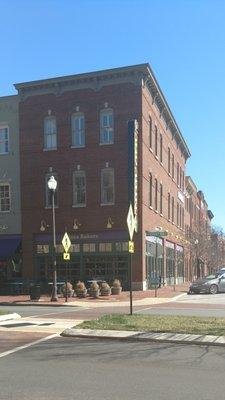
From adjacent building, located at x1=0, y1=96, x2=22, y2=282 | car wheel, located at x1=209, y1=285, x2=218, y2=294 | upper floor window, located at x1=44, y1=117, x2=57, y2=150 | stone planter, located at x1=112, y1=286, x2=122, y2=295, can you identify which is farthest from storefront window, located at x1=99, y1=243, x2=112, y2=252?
upper floor window, located at x1=44, y1=117, x2=57, y2=150

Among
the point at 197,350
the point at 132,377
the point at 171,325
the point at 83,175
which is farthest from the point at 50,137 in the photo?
the point at 132,377

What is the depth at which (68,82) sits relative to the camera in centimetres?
3606

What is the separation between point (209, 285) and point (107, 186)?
8.74 metres

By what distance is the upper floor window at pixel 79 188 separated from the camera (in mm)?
35719

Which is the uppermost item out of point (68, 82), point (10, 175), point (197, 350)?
point (68, 82)

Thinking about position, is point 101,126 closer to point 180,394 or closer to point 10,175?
point 10,175

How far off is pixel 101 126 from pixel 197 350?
25324mm

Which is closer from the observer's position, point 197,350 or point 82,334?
point 197,350

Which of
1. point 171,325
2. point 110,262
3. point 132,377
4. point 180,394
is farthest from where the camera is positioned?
point 110,262

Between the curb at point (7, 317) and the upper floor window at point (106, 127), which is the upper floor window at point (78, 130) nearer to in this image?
the upper floor window at point (106, 127)

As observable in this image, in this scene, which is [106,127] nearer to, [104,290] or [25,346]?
[104,290]

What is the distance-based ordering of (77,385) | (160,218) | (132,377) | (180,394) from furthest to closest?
(160,218)
(132,377)
(77,385)
(180,394)

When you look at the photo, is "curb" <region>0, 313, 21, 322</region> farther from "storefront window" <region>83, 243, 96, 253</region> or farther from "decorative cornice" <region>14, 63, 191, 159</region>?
"decorative cornice" <region>14, 63, 191, 159</region>

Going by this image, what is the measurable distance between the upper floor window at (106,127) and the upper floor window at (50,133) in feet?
10.8
